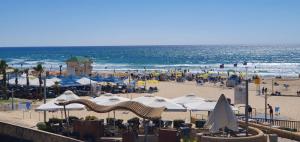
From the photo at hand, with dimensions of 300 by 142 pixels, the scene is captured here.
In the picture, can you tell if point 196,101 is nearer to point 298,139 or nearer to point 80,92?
point 298,139

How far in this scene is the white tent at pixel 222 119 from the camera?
528 inches

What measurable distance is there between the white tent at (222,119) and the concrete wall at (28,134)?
4.78 metres

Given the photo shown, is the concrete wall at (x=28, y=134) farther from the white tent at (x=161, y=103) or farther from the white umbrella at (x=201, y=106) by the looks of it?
the white umbrella at (x=201, y=106)

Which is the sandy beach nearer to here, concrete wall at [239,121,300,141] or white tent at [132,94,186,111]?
white tent at [132,94,186,111]

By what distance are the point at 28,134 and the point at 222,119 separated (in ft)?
26.2

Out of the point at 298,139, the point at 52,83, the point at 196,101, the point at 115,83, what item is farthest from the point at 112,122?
the point at 115,83

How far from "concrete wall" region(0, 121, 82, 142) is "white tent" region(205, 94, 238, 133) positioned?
15.7 ft

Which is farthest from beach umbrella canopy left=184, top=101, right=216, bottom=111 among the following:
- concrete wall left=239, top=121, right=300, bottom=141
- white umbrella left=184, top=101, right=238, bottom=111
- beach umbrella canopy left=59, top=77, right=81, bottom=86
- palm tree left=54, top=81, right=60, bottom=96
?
beach umbrella canopy left=59, top=77, right=81, bottom=86

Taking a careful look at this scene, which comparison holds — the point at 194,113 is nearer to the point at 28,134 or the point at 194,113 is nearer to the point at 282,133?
the point at 282,133

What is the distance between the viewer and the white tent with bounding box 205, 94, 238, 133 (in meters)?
13.4

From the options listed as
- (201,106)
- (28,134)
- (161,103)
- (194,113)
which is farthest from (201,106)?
(28,134)

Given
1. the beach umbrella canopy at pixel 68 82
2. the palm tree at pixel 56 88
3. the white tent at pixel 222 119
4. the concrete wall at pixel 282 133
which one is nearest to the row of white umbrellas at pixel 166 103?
the concrete wall at pixel 282 133

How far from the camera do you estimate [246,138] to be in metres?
12.9

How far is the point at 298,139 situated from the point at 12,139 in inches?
426
